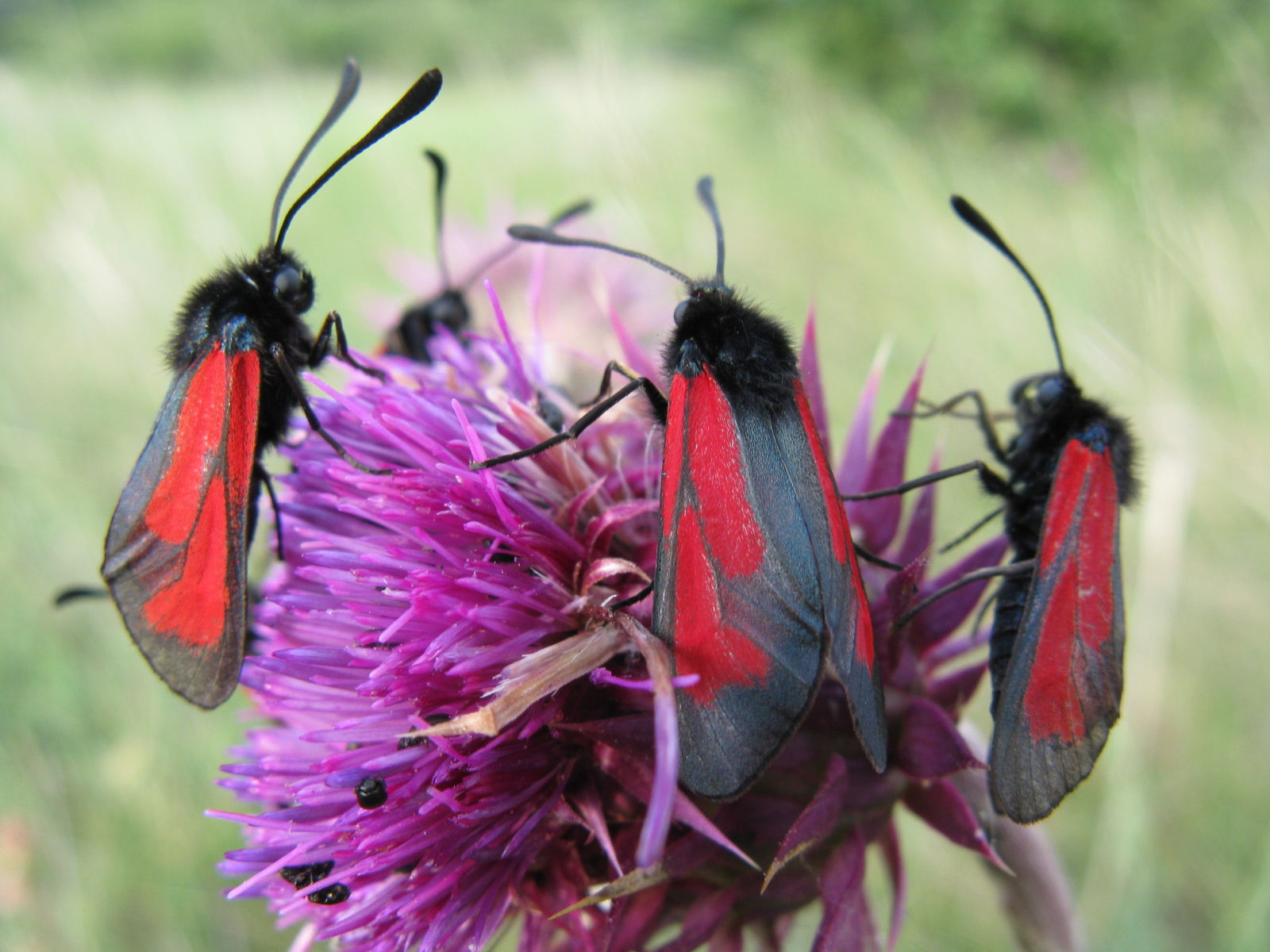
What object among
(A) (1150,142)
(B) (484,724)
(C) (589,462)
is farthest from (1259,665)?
(B) (484,724)

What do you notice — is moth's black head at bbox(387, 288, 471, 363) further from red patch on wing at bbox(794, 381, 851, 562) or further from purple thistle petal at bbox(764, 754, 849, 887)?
purple thistle petal at bbox(764, 754, 849, 887)

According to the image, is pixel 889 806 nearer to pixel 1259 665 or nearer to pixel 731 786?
pixel 731 786

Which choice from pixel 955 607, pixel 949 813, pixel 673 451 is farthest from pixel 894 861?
pixel 673 451

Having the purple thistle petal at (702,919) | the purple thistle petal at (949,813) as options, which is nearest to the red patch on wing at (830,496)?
the purple thistle petal at (949,813)

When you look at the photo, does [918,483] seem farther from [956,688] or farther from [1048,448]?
[956,688]

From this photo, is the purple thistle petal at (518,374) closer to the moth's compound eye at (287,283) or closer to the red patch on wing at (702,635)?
the moth's compound eye at (287,283)

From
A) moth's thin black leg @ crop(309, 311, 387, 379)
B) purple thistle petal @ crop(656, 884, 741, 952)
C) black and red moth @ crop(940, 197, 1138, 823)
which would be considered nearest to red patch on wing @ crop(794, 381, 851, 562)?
black and red moth @ crop(940, 197, 1138, 823)
